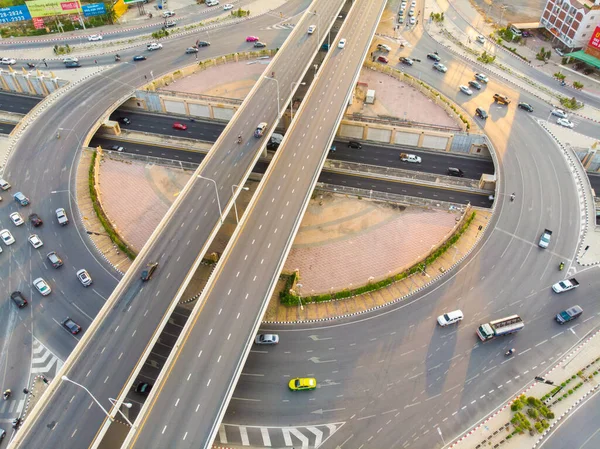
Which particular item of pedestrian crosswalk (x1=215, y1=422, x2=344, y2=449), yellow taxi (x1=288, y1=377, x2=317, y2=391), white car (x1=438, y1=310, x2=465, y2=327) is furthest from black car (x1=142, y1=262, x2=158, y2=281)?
white car (x1=438, y1=310, x2=465, y2=327)

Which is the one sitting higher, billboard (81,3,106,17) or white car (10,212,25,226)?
billboard (81,3,106,17)

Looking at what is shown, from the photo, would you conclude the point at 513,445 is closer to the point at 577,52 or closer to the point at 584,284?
the point at 584,284

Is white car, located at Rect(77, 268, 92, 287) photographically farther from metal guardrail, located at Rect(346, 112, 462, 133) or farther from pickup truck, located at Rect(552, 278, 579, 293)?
pickup truck, located at Rect(552, 278, 579, 293)

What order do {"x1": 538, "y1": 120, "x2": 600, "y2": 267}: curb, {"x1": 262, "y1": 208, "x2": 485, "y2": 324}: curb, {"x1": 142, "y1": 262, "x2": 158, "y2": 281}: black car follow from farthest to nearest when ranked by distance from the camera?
{"x1": 538, "y1": 120, "x2": 600, "y2": 267}: curb → {"x1": 262, "y1": 208, "x2": 485, "y2": 324}: curb → {"x1": 142, "y1": 262, "x2": 158, "y2": 281}: black car

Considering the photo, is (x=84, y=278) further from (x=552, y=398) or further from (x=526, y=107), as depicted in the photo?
(x=526, y=107)

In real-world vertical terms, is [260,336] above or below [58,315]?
below

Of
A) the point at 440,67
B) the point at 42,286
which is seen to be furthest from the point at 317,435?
the point at 440,67

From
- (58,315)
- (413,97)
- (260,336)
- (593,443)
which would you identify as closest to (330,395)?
(260,336)
